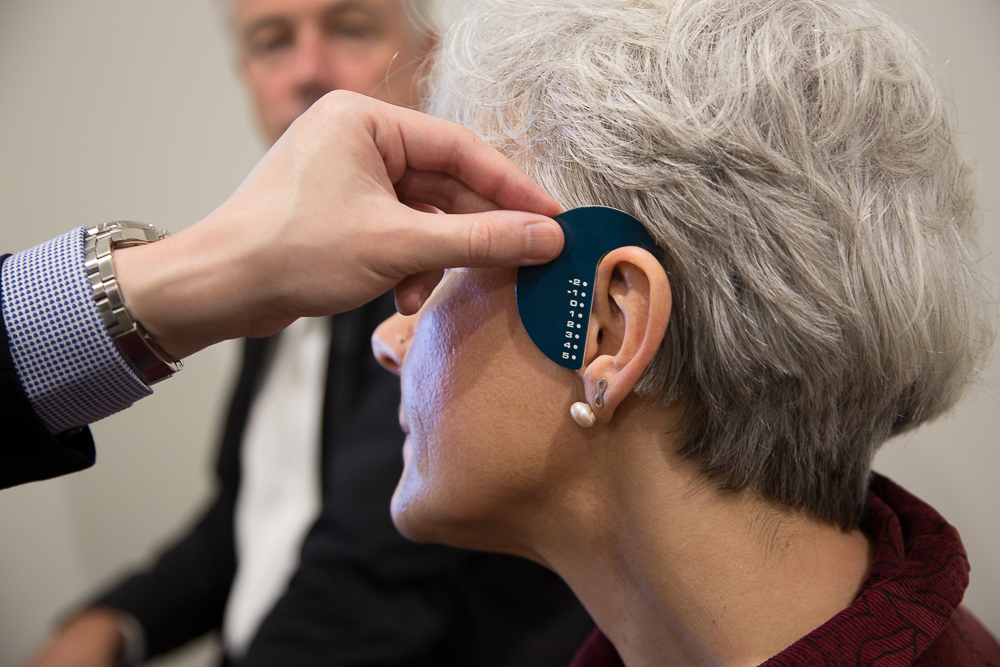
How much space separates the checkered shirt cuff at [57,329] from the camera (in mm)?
763

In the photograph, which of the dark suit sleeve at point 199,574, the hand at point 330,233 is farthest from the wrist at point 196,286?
the dark suit sleeve at point 199,574

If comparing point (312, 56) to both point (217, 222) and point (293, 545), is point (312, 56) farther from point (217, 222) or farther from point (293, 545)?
point (293, 545)

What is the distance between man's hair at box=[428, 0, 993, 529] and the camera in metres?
0.74

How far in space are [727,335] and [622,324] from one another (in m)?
0.12

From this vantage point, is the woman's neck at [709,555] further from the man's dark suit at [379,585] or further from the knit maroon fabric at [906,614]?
the man's dark suit at [379,585]

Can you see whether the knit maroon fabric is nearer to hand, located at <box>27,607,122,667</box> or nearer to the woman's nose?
the woman's nose

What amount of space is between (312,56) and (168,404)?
1438mm

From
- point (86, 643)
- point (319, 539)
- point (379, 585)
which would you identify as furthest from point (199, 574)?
point (379, 585)

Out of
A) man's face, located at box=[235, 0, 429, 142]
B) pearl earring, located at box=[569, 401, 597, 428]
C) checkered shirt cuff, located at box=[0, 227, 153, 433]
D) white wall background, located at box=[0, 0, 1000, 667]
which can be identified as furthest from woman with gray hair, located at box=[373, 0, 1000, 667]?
white wall background, located at box=[0, 0, 1000, 667]

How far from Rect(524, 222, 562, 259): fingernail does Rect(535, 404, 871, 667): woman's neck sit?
26 centimetres

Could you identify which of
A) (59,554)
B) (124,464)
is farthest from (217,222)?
(59,554)

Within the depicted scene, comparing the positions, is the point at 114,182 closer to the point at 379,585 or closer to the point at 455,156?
the point at 379,585

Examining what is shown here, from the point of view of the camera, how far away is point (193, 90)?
7.47ft

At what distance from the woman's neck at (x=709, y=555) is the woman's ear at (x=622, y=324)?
0.09m
